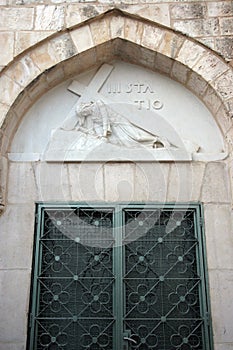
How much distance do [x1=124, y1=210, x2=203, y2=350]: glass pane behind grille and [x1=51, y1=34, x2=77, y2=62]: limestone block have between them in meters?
1.56

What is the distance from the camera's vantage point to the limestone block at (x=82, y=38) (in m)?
4.61

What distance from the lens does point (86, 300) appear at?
13.6ft

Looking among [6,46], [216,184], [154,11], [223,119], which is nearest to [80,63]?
[6,46]

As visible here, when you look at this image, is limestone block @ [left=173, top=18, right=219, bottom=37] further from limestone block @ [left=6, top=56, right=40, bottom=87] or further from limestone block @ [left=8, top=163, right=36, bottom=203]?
limestone block @ [left=8, top=163, right=36, bottom=203]

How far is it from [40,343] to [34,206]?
116 cm

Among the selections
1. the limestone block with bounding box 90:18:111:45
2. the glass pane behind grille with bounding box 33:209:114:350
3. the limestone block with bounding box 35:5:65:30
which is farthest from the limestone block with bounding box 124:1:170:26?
the glass pane behind grille with bounding box 33:209:114:350

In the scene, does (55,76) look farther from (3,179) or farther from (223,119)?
(223,119)

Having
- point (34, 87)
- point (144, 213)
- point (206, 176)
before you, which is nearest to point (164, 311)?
point (144, 213)

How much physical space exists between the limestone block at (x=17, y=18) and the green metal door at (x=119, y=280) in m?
1.74

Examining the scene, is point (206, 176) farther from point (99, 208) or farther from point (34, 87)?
point (34, 87)

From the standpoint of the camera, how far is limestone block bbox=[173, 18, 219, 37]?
15.0ft

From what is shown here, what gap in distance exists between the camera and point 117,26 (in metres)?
4.68

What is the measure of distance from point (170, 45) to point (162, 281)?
7.07 ft

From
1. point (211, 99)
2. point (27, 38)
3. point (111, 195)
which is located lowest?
point (111, 195)
